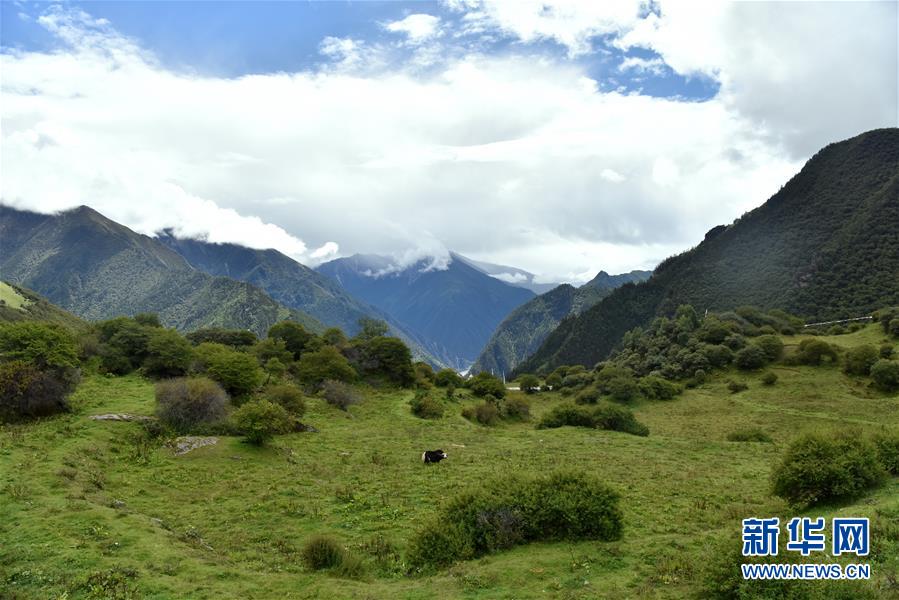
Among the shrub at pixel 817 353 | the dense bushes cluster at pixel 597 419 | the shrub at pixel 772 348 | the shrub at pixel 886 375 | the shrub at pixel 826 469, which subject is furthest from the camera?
the shrub at pixel 772 348

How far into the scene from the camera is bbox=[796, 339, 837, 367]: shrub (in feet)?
223

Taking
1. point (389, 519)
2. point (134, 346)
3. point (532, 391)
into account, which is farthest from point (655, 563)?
point (532, 391)

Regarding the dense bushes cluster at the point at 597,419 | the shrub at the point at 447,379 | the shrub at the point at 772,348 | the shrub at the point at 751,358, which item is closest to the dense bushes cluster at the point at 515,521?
the dense bushes cluster at the point at 597,419

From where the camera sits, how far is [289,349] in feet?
244

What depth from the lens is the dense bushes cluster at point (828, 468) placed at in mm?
16312

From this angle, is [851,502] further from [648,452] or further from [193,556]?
[193,556]

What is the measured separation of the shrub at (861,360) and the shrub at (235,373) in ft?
234

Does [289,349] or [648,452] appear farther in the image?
[289,349]

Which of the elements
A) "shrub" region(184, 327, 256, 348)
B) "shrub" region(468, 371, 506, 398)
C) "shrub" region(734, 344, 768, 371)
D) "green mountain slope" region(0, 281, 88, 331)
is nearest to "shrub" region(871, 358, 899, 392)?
"shrub" region(734, 344, 768, 371)

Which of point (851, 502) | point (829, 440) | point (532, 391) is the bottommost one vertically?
point (532, 391)

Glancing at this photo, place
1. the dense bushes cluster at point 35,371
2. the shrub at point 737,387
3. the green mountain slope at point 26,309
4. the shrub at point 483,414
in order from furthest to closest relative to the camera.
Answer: the green mountain slope at point 26,309 → the shrub at point 737,387 → the shrub at point 483,414 → the dense bushes cluster at point 35,371

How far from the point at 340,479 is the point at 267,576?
12017mm

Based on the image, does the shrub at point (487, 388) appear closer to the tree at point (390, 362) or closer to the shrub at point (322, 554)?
the tree at point (390, 362)

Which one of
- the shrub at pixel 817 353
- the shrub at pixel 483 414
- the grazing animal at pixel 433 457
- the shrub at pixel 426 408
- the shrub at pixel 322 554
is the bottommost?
the shrub at pixel 483 414
